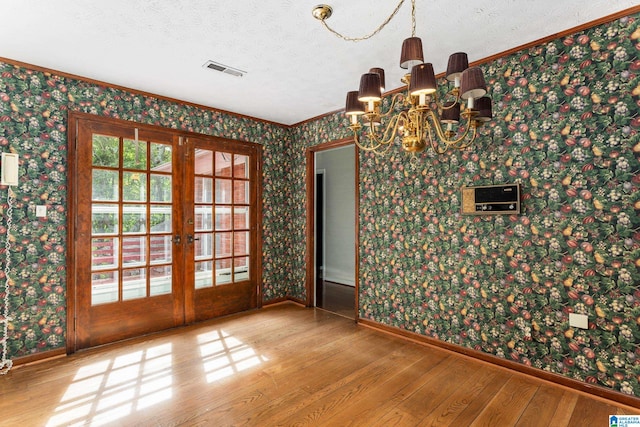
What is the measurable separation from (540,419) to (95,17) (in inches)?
159

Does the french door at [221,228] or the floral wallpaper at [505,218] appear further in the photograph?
the french door at [221,228]

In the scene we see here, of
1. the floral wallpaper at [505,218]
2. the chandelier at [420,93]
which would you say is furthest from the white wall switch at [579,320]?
the chandelier at [420,93]

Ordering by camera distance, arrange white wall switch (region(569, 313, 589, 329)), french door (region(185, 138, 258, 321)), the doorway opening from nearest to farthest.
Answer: white wall switch (region(569, 313, 589, 329)), french door (region(185, 138, 258, 321)), the doorway opening

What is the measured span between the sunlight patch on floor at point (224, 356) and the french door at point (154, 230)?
0.67m

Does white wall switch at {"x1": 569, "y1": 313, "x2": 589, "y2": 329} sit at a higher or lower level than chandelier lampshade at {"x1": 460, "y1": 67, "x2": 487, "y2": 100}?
lower

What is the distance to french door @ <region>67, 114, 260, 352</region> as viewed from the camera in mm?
→ 3201

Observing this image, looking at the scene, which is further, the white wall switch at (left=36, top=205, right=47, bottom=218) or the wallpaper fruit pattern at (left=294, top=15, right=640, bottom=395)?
the white wall switch at (left=36, top=205, right=47, bottom=218)

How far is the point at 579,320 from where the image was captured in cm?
237

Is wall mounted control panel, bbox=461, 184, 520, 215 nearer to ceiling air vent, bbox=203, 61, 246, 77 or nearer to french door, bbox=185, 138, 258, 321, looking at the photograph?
ceiling air vent, bbox=203, 61, 246, 77

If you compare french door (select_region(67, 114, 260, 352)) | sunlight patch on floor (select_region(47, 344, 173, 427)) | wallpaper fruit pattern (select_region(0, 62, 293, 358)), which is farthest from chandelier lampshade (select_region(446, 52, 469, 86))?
wallpaper fruit pattern (select_region(0, 62, 293, 358))

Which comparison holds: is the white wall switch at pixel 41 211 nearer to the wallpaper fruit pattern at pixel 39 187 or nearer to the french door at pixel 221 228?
the wallpaper fruit pattern at pixel 39 187

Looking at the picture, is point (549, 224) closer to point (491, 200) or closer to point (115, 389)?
point (491, 200)

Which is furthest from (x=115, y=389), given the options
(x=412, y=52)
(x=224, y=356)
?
(x=412, y=52)

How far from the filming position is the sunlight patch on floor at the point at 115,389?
7.04 ft
